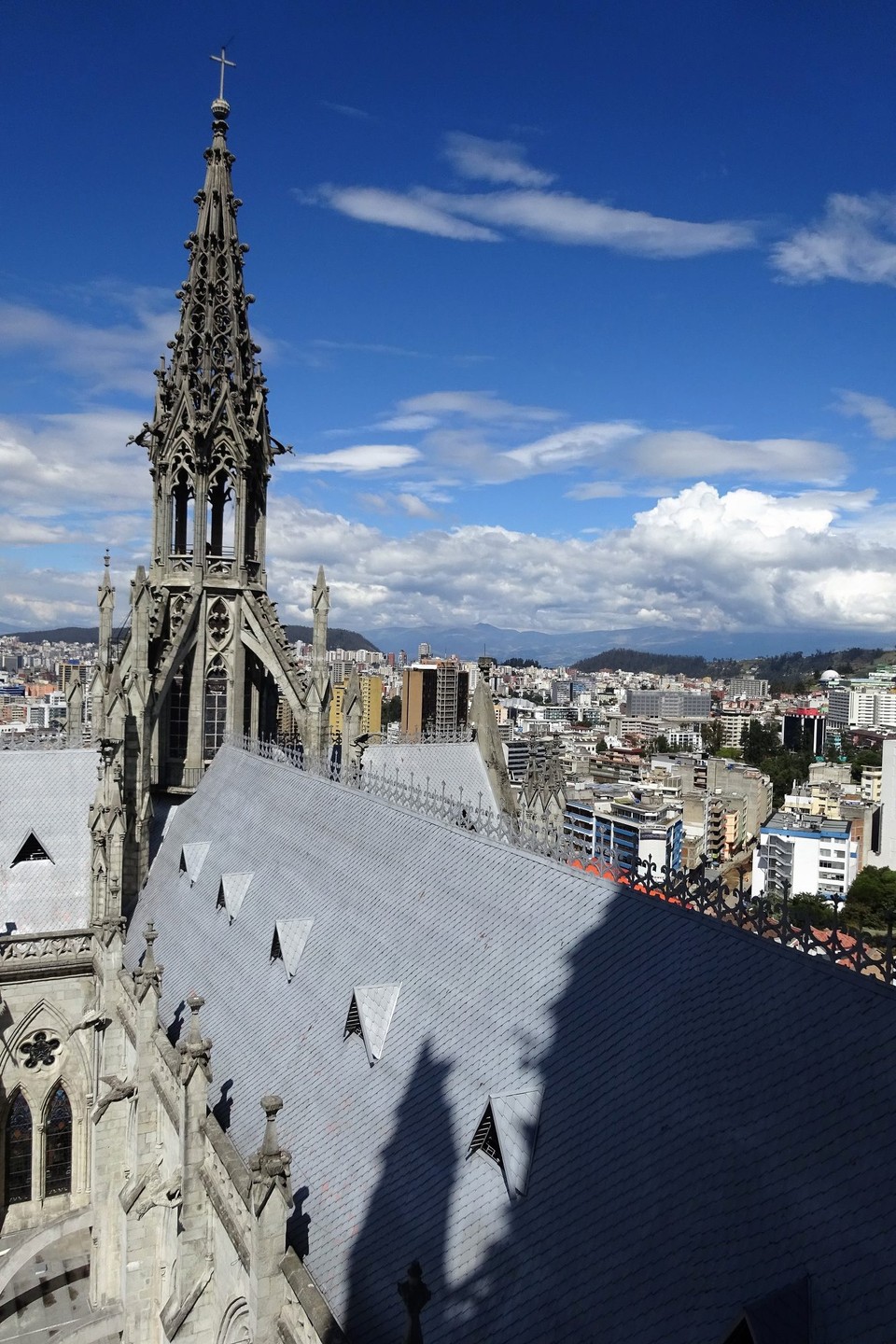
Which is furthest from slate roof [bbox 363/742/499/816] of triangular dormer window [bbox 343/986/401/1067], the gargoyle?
triangular dormer window [bbox 343/986/401/1067]

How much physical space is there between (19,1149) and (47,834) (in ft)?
A: 27.1

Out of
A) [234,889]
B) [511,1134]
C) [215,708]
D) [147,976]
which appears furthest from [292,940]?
[215,708]

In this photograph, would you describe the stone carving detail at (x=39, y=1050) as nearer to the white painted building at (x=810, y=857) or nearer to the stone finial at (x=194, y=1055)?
the stone finial at (x=194, y=1055)

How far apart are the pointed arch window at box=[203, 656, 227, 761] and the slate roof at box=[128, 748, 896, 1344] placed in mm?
12818

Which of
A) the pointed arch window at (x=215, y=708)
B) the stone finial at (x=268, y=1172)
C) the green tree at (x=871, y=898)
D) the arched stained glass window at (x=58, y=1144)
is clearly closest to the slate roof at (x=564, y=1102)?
the stone finial at (x=268, y=1172)

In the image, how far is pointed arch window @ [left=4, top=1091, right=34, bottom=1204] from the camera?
23.6m

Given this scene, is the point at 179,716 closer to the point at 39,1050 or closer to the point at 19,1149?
the point at 39,1050

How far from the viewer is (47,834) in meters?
27.0

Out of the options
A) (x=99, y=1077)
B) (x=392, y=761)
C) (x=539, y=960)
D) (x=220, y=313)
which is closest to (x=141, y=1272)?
(x=99, y=1077)

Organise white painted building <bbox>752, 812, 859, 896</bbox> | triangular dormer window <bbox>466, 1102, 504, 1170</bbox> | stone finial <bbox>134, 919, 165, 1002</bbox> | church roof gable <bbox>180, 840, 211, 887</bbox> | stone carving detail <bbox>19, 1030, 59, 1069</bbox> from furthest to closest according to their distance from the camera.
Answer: white painted building <bbox>752, 812, 859, 896</bbox> < stone carving detail <bbox>19, 1030, 59, 1069</bbox> < church roof gable <bbox>180, 840, 211, 887</bbox> < stone finial <bbox>134, 919, 165, 1002</bbox> < triangular dormer window <bbox>466, 1102, 504, 1170</bbox>

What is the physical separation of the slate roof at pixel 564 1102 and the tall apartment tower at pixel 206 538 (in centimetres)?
1288

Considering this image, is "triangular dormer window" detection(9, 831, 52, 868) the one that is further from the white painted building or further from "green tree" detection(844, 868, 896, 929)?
the white painted building

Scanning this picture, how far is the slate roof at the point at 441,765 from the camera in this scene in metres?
31.2

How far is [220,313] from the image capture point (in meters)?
29.1
